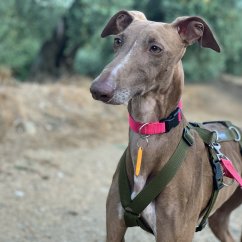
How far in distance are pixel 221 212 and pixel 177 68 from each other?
1768mm

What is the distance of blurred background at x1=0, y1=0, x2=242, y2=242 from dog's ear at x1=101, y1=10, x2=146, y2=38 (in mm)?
2496

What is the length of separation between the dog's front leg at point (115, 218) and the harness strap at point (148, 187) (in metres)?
0.05

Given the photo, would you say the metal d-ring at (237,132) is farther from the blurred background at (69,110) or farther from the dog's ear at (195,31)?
the blurred background at (69,110)

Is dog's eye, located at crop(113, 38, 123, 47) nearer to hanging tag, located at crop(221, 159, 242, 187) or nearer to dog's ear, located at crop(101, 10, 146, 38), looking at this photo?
dog's ear, located at crop(101, 10, 146, 38)

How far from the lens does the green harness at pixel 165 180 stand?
11.5 feet

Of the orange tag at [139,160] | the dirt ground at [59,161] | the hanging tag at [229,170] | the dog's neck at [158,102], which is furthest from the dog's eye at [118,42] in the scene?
the dirt ground at [59,161]

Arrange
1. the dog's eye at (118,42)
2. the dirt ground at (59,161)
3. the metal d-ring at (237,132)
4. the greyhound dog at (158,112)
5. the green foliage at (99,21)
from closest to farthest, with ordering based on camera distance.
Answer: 1. the greyhound dog at (158,112)
2. the dog's eye at (118,42)
3. the metal d-ring at (237,132)
4. the dirt ground at (59,161)
5. the green foliage at (99,21)

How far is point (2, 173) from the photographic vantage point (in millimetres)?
7648

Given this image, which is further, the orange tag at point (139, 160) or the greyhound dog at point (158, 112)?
the orange tag at point (139, 160)

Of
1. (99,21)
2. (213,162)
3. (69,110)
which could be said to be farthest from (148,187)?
(99,21)

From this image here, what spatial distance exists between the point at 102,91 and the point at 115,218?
1.04 metres

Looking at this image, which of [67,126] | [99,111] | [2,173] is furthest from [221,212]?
[99,111]

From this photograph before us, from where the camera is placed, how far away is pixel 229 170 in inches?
154

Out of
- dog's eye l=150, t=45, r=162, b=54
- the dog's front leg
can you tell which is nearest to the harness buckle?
the dog's front leg
